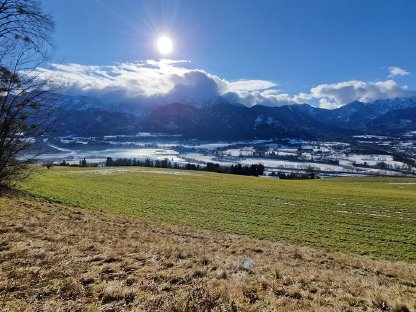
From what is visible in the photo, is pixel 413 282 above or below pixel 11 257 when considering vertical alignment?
below

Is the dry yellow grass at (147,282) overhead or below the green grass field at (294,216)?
overhead

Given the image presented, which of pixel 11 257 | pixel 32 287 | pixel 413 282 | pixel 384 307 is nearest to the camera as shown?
pixel 32 287

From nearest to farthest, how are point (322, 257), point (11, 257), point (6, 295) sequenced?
point (6, 295) < point (11, 257) < point (322, 257)

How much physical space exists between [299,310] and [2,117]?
11.7m

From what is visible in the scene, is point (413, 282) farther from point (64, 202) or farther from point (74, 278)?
point (64, 202)

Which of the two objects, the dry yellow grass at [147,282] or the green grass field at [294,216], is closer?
the dry yellow grass at [147,282]

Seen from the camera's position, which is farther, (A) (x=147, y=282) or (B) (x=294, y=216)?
(B) (x=294, y=216)

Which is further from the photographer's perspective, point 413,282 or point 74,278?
point 413,282

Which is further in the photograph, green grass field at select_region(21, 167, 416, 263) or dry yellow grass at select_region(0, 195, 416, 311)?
green grass field at select_region(21, 167, 416, 263)

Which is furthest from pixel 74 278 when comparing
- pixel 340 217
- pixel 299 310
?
pixel 340 217

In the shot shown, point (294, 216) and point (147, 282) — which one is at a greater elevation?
point (147, 282)

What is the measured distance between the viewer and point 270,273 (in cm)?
1002

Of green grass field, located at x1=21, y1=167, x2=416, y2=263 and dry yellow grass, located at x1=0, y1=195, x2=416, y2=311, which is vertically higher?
dry yellow grass, located at x1=0, y1=195, x2=416, y2=311

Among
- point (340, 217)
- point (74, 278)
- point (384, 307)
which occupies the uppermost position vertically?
point (74, 278)
